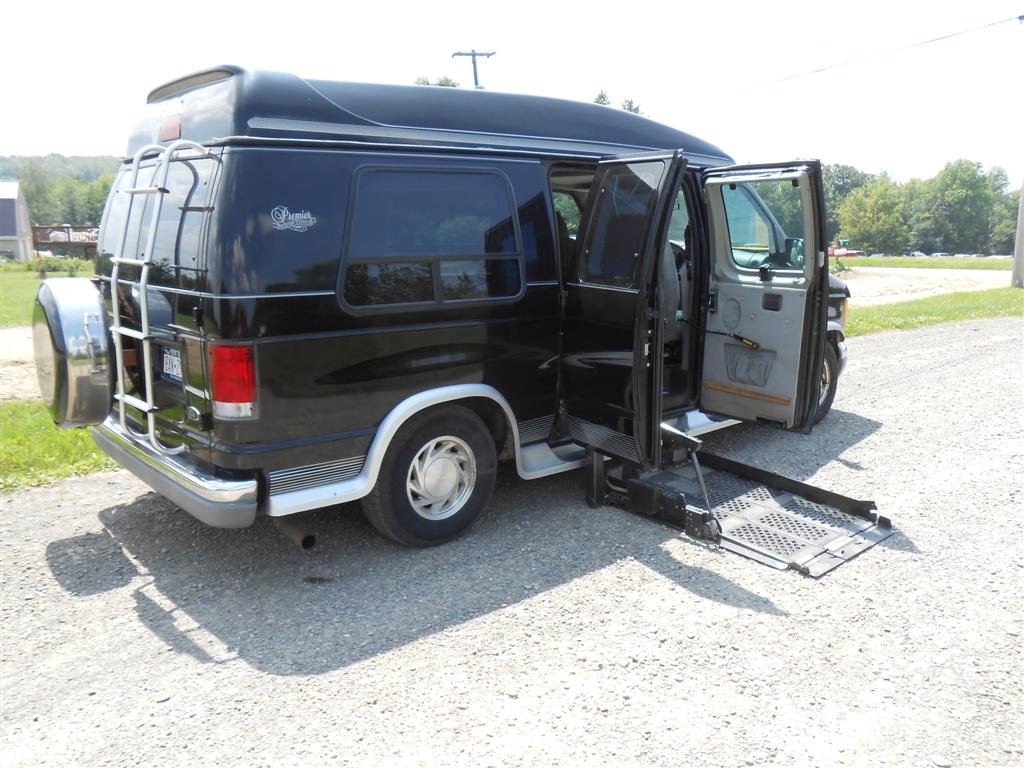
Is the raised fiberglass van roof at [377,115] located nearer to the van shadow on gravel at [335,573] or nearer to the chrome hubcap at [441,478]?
the chrome hubcap at [441,478]

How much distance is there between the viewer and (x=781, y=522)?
4.90 meters

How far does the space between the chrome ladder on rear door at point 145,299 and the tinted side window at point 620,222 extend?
236 cm

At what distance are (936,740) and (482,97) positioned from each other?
13.2 ft

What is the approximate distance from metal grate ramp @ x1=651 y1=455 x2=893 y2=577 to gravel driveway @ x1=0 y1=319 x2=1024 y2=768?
14 cm

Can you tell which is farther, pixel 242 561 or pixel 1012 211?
pixel 1012 211

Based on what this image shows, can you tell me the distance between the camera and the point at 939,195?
372 ft

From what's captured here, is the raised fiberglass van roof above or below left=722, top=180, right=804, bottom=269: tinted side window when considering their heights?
above

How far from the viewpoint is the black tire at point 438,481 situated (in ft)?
14.4

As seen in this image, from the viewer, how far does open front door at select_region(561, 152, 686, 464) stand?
4609mm

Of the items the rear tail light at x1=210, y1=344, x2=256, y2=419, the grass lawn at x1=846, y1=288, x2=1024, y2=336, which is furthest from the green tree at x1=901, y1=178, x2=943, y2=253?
the rear tail light at x1=210, y1=344, x2=256, y2=419

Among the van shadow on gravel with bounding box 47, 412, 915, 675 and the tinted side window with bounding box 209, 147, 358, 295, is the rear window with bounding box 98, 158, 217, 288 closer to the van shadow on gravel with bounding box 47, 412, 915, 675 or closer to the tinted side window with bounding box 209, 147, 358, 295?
the tinted side window with bounding box 209, 147, 358, 295

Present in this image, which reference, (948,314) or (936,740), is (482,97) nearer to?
(936,740)

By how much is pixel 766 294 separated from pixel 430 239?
2577 millimetres

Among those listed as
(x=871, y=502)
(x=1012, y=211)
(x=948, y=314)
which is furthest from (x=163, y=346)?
(x=1012, y=211)
